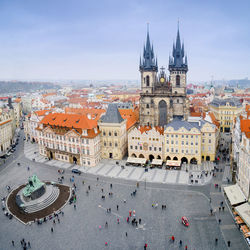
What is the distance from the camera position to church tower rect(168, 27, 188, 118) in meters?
97.0

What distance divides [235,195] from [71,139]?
5185cm

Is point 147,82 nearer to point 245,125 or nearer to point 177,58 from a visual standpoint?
point 177,58

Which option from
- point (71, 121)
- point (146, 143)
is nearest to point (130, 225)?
point (146, 143)

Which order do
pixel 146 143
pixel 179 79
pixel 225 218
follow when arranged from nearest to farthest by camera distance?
pixel 225 218
pixel 146 143
pixel 179 79

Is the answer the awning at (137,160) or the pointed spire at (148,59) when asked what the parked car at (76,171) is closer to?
the awning at (137,160)

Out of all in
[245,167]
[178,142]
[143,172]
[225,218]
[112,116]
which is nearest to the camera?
[225,218]

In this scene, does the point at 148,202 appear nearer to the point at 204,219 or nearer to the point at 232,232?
the point at 204,219

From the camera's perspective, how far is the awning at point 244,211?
147 ft

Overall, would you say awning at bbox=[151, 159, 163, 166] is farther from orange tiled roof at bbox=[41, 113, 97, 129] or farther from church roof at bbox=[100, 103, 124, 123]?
orange tiled roof at bbox=[41, 113, 97, 129]

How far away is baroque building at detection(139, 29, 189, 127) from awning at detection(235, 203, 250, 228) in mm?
52081

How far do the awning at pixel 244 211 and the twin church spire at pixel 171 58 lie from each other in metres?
61.7

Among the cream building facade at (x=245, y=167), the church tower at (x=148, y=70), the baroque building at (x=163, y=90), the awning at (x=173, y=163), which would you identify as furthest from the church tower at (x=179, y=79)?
the cream building facade at (x=245, y=167)

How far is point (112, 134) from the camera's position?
273ft

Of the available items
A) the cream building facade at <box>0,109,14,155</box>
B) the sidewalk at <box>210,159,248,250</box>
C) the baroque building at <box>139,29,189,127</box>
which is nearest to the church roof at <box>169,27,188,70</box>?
the baroque building at <box>139,29,189,127</box>
